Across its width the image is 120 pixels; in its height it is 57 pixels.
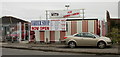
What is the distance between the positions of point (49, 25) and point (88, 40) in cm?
588

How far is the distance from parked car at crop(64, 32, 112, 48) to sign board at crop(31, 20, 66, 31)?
12.6 ft

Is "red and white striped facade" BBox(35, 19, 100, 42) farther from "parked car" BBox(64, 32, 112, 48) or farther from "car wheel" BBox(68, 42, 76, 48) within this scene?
"car wheel" BBox(68, 42, 76, 48)

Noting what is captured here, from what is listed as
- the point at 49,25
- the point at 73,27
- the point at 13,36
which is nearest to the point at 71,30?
the point at 73,27

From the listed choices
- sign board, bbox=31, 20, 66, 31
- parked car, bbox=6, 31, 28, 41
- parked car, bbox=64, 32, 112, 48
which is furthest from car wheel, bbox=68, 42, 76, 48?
parked car, bbox=6, 31, 28, 41

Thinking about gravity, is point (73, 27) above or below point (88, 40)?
above

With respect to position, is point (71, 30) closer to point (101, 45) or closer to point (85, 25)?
point (85, 25)

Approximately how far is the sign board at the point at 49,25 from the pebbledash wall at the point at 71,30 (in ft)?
1.92

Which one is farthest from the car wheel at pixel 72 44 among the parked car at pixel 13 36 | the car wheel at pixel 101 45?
the parked car at pixel 13 36

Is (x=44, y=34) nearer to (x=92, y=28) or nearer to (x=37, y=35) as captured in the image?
(x=37, y=35)

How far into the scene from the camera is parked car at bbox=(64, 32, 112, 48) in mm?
14945

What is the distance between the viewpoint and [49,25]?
19.7 meters

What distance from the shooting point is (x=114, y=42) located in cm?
1716

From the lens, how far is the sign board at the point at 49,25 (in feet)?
63.6

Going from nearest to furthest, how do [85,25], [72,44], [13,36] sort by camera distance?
[72,44] → [85,25] → [13,36]
